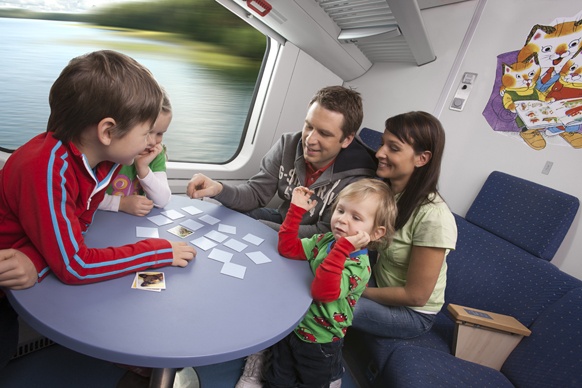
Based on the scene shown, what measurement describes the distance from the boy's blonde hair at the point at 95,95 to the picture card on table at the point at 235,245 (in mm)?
584

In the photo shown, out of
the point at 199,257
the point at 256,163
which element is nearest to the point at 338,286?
the point at 199,257

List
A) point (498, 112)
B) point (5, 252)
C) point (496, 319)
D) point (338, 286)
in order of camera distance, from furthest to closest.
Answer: point (498, 112) < point (496, 319) < point (338, 286) < point (5, 252)

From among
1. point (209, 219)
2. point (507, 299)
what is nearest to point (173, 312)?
point (209, 219)

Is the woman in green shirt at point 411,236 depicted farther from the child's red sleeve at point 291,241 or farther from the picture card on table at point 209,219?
the picture card on table at point 209,219

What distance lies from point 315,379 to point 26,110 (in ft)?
6.97

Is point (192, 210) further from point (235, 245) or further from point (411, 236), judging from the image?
point (411, 236)

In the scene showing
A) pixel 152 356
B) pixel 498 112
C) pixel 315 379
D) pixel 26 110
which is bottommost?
pixel 315 379

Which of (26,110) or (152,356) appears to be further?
(26,110)

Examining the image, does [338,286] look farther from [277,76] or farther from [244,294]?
[277,76]

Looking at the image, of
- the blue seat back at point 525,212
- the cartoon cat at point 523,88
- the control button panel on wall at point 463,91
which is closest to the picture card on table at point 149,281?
the blue seat back at point 525,212

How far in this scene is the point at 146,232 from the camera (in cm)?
120

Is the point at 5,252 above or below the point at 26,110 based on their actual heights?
below

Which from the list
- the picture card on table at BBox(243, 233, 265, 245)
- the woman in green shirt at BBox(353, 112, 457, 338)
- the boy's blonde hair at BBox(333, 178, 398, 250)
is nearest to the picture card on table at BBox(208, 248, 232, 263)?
the picture card on table at BBox(243, 233, 265, 245)

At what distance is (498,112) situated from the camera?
Answer: 2225 mm
